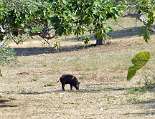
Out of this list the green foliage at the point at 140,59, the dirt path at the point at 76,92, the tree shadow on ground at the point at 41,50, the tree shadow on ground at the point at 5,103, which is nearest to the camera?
the green foliage at the point at 140,59

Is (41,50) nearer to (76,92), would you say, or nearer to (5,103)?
(76,92)

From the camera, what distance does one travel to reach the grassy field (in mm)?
14969

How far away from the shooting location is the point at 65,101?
56.7 ft

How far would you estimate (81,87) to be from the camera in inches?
842

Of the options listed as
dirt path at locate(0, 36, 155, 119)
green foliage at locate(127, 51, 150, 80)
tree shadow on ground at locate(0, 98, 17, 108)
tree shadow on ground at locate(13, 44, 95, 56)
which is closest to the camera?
green foliage at locate(127, 51, 150, 80)

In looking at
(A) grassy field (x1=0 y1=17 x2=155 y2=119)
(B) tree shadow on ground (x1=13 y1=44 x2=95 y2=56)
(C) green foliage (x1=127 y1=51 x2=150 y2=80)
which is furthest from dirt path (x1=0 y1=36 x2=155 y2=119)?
(C) green foliage (x1=127 y1=51 x2=150 y2=80)

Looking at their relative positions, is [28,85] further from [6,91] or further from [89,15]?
[89,15]

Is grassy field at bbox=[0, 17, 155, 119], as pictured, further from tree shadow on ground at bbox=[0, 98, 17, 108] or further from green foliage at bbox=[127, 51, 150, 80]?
green foliage at bbox=[127, 51, 150, 80]

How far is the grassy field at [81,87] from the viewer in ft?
49.1

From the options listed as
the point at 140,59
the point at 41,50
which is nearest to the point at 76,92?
the point at 140,59

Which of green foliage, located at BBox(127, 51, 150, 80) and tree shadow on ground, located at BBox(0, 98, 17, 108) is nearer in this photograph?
green foliage, located at BBox(127, 51, 150, 80)

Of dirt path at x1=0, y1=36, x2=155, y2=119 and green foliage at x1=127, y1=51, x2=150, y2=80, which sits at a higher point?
green foliage at x1=127, y1=51, x2=150, y2=80

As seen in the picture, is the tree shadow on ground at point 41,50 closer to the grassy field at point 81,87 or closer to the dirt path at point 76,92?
the grassy field at point 81,87

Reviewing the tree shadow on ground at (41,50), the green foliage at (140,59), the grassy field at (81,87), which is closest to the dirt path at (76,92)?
the grassy field at (81,87)
